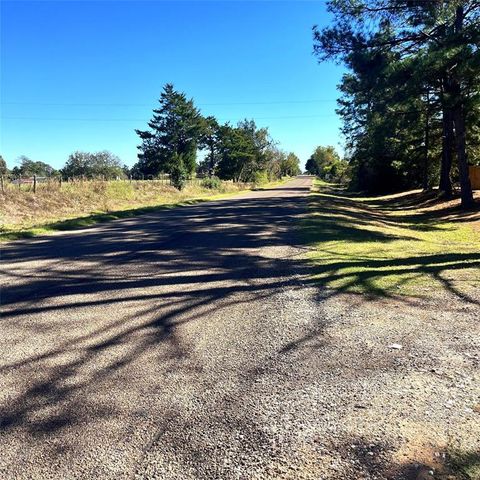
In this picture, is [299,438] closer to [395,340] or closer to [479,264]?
[395,340]

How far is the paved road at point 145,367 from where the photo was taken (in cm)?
268

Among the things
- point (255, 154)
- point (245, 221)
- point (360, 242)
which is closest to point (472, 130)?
point (245, 221)

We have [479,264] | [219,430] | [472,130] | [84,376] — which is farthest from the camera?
[472,130]

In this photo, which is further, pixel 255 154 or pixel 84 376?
pixel 255 154

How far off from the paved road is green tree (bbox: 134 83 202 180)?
5848 cm

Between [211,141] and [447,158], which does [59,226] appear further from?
[211,141]

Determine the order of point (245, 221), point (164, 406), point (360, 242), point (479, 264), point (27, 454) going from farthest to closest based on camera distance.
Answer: point (245, 221) < point (360, 242) < point (479, 264) < point (164, 406) < point (27, 454)

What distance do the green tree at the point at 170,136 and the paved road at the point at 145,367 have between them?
58476 millimetres

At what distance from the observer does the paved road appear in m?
2.68

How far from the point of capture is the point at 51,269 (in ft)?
25.9

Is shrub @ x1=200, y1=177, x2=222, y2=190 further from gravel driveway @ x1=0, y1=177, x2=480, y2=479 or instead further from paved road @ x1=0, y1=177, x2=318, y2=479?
gravel driveway @ x1=0, y1=177, x2=480, y2=479

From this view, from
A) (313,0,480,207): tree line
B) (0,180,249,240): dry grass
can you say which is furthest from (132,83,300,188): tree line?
(313,0,480,207): tree line

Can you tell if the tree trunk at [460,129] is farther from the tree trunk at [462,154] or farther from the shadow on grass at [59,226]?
the shadow on grass at [59,226]

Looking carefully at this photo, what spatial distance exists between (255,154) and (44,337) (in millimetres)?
83021
